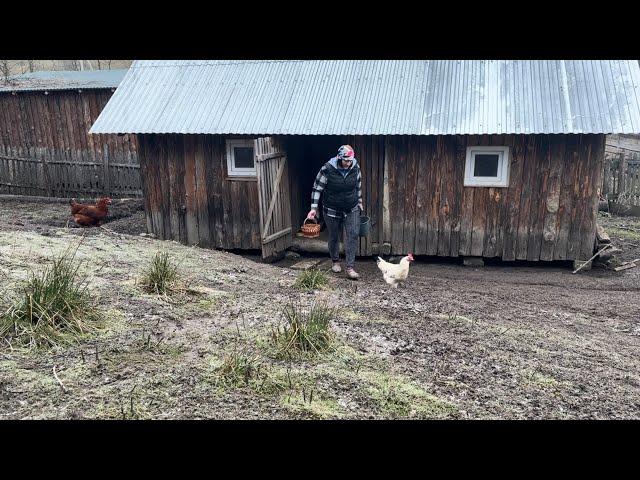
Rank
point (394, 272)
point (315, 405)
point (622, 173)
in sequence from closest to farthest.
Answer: point (315, 405), point (394, 272), point (622, 173)

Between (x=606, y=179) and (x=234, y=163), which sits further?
(x=606, y=179)

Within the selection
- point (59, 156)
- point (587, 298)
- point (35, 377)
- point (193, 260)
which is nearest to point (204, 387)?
point (35, 377)

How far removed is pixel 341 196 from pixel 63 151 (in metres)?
10.8

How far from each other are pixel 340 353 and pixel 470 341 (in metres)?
1.35

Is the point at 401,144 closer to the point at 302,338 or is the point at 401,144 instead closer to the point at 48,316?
the point at 302,338

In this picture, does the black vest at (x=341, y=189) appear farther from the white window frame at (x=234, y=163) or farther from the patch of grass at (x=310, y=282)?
the white window frame at (x=234, y=163)

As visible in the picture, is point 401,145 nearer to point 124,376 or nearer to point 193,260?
point 193,260

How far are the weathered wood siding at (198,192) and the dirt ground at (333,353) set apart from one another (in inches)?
91.4

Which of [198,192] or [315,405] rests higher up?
[198,192]

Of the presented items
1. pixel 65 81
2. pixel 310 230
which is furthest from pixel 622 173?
pixel 65 81

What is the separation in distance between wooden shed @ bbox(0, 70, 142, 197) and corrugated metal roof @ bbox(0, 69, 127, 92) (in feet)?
0.14

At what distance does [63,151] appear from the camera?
15.1m

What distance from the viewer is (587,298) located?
7.35m

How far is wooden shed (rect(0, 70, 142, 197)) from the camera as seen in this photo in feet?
47.6
